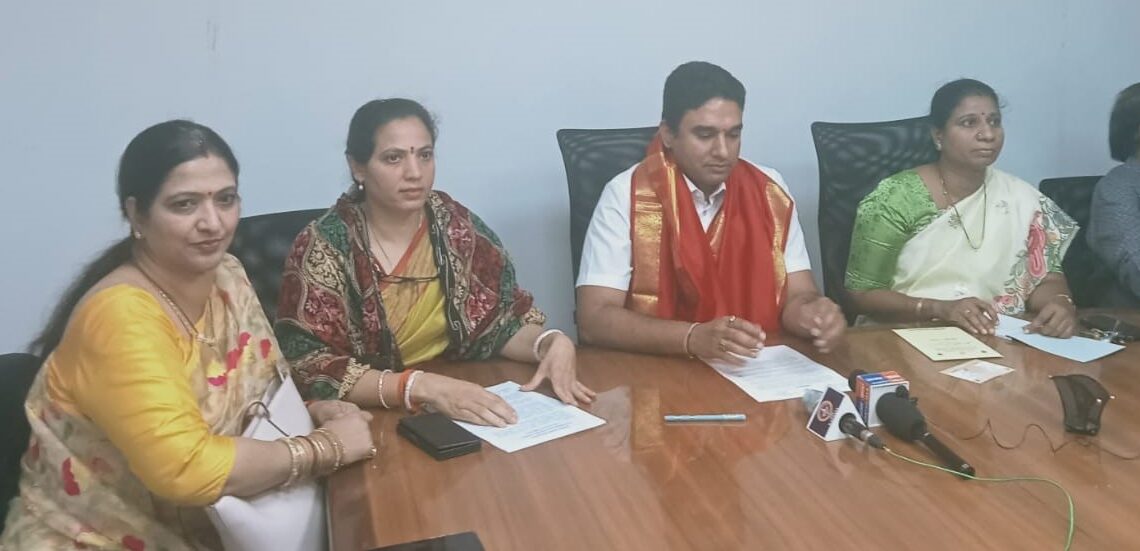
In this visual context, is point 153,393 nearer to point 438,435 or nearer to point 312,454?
point 312,454

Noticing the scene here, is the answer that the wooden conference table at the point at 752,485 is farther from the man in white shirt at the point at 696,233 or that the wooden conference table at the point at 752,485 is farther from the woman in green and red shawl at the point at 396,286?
the man in white shirt at the point at 696,233

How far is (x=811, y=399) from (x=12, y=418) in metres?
1.24

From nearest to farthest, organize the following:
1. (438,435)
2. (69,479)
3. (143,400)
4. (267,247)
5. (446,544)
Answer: (446,544)
(143,400)
(69,479)
(438,435)
(267,247)

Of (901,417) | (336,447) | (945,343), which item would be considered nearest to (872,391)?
(901,417)

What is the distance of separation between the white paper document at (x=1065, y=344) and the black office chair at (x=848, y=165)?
1.85ft

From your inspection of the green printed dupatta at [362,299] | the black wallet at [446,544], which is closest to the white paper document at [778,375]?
the green printed dupatta at [362,299]

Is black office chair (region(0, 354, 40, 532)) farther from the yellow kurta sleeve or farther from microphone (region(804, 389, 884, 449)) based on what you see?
microphone (region(804, 389, 884, 449))

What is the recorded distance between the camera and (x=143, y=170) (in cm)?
134

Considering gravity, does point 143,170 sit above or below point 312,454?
above

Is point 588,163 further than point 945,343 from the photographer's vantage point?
Yes

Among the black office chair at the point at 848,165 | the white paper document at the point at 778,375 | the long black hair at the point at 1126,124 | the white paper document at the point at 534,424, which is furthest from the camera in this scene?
the long black hair at the point at 1126,124

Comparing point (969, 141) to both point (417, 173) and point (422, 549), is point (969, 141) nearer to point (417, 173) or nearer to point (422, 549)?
point (417, 173)

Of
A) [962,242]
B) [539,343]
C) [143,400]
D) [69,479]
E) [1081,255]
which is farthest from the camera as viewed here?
[1081,255]

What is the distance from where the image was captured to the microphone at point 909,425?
1.30m
